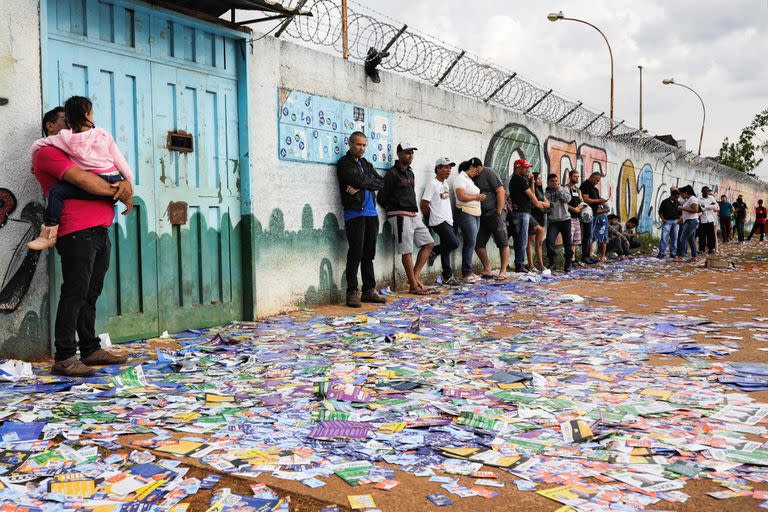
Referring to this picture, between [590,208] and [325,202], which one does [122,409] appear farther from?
[590,208]

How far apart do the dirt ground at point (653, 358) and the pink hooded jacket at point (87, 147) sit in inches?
81.2

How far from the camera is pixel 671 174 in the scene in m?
22.7

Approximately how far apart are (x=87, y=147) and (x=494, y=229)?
7.08 metres

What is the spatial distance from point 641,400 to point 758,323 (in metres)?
3.18

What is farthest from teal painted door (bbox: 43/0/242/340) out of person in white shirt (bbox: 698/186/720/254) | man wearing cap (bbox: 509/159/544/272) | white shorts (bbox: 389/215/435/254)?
person in white shirt (bbox: 698/186/720/254)

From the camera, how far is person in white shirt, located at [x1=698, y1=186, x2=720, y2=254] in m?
16.0

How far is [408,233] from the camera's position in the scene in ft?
28.6

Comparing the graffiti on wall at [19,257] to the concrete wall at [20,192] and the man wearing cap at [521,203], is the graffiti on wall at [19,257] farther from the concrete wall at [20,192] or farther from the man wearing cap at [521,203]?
the man wearing cap at [521,203]

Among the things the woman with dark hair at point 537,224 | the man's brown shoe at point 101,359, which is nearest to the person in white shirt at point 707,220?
the woman with dark hair at point 537,224

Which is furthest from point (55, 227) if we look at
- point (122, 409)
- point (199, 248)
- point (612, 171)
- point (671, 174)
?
point (671, 174)

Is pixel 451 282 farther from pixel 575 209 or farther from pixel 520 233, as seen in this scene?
pixel 575 209

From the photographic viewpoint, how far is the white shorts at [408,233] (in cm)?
866

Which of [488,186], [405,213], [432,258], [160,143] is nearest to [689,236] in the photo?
[488,186]

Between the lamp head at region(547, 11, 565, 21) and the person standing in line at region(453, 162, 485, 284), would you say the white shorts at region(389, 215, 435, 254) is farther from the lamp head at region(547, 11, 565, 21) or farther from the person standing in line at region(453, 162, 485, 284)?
the lamp head at region(547, 11, 565, 21)
